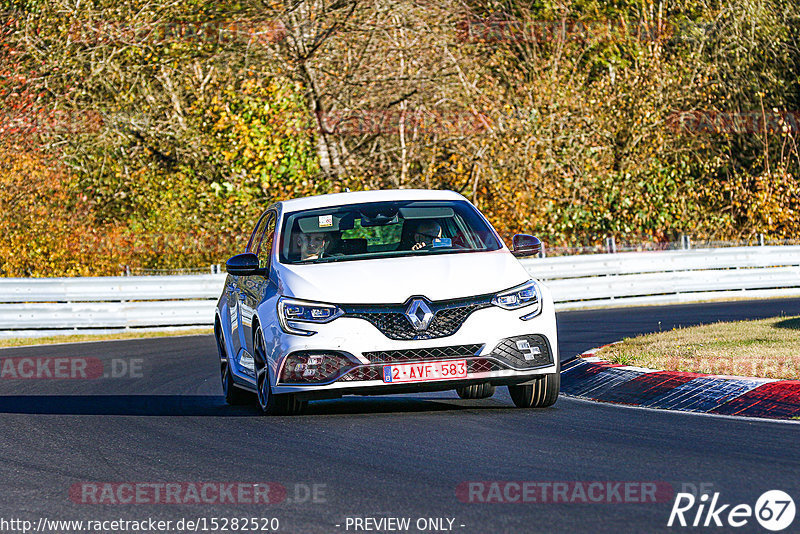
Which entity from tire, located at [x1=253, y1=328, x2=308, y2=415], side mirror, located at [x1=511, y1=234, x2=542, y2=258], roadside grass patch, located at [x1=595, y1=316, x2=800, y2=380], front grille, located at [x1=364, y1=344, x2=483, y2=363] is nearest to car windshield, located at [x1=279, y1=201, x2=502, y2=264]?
side mirror, located at [x1=511, y1=234, x2=542, y2=258]

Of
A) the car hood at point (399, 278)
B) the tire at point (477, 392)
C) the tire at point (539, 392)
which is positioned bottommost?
the tire at point (477, 392)

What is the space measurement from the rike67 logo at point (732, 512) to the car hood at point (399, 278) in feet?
Answer: 12.3

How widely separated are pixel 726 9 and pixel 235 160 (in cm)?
1754

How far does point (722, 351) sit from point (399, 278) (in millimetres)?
4218

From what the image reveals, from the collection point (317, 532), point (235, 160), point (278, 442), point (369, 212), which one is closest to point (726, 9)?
point (235, 160)

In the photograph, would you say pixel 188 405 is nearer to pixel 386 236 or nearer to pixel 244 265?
pixel 244 265

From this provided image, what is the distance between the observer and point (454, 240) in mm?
11086

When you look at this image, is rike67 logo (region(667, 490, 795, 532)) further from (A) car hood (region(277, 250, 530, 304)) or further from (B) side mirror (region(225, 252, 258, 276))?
(B) side mirror (region(225, 252, 258, 276))

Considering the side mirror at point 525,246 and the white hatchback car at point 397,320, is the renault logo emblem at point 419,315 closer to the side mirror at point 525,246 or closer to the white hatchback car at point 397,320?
the white hatchback car at point 397,320

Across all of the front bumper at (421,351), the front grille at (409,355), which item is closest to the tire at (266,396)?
the front bumper at (421,351)

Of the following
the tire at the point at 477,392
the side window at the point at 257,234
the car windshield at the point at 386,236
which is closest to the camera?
the car windshield at the point at 386,236

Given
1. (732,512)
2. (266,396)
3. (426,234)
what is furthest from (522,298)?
(732,512)

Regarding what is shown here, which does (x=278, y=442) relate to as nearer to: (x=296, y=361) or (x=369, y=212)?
(x=296, y=361)

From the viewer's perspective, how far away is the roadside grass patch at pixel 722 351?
11.2 meters
